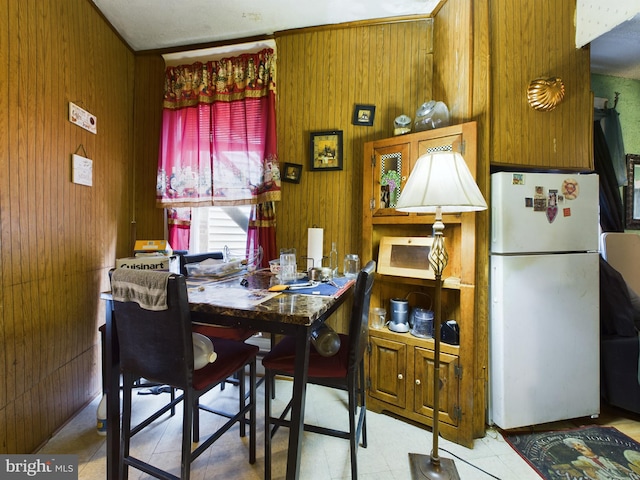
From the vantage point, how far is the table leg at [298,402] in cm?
104

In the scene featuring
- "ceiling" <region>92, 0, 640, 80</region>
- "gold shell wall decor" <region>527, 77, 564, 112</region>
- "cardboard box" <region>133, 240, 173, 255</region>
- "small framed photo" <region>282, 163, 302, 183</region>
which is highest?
"ceiling" <region>92, 0, 640, 80</region>

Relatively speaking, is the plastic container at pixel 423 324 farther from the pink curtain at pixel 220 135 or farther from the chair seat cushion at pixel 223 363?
the pink curtain at pixel 220 135

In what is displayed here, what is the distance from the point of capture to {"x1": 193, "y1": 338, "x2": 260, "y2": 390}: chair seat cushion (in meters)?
1.17

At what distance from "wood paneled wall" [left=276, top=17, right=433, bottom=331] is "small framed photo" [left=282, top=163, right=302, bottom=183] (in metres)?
0.04

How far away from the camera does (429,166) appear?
1297 mm

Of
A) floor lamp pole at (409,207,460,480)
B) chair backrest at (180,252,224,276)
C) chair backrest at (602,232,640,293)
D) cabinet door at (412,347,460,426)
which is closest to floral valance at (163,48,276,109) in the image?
chair backrest at (180,252,224,276)

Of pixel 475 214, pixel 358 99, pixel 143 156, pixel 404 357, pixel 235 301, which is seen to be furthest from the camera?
pixel 143 156

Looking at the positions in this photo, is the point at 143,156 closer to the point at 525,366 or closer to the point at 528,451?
the point at 525,366

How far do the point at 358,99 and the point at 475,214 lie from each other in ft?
4.35

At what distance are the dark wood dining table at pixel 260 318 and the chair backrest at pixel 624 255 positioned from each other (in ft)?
7.91

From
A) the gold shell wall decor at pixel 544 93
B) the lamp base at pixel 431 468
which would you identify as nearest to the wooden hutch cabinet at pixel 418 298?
the lamp base at pixel 431 468

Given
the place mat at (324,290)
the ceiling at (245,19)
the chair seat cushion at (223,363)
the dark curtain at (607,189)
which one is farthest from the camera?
the dark curtain at (607,189)

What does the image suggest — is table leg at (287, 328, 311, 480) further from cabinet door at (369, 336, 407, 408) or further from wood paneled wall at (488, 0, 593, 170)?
wood paneled wall at (488, 0, 593, 170)

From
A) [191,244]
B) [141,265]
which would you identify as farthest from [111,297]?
[191,244]
